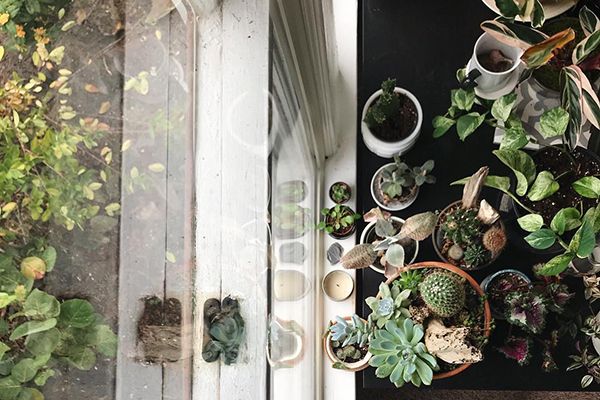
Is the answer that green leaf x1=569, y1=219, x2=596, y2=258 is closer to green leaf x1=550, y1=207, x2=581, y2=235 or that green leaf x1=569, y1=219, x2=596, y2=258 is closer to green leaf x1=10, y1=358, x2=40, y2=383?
green leaf x1=550, y1=207, x2=581, y2=235

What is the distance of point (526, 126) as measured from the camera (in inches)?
55.2

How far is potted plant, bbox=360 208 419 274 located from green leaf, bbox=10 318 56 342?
1.03 metres

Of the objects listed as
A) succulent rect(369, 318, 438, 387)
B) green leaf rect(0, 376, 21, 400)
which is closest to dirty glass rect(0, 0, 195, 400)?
green leaf rect(0, 376, 21, 400)

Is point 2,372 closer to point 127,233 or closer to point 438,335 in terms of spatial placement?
point 127,233

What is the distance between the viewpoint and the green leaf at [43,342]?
0.31 metres

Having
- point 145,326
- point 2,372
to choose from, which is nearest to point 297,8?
point 145,326

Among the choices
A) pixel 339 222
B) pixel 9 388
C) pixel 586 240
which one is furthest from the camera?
pixel 339 222

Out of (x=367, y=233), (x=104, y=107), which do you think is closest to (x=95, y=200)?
(x=104, y=107)

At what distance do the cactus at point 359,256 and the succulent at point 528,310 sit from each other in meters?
0.32

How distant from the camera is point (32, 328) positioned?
12.0 inches

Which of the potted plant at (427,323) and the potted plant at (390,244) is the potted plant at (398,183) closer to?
the potted plant at (390,244)

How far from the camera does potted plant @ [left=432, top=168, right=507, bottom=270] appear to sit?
1.28m

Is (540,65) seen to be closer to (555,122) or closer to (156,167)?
(555,122)

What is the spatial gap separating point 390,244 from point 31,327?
1.04m
